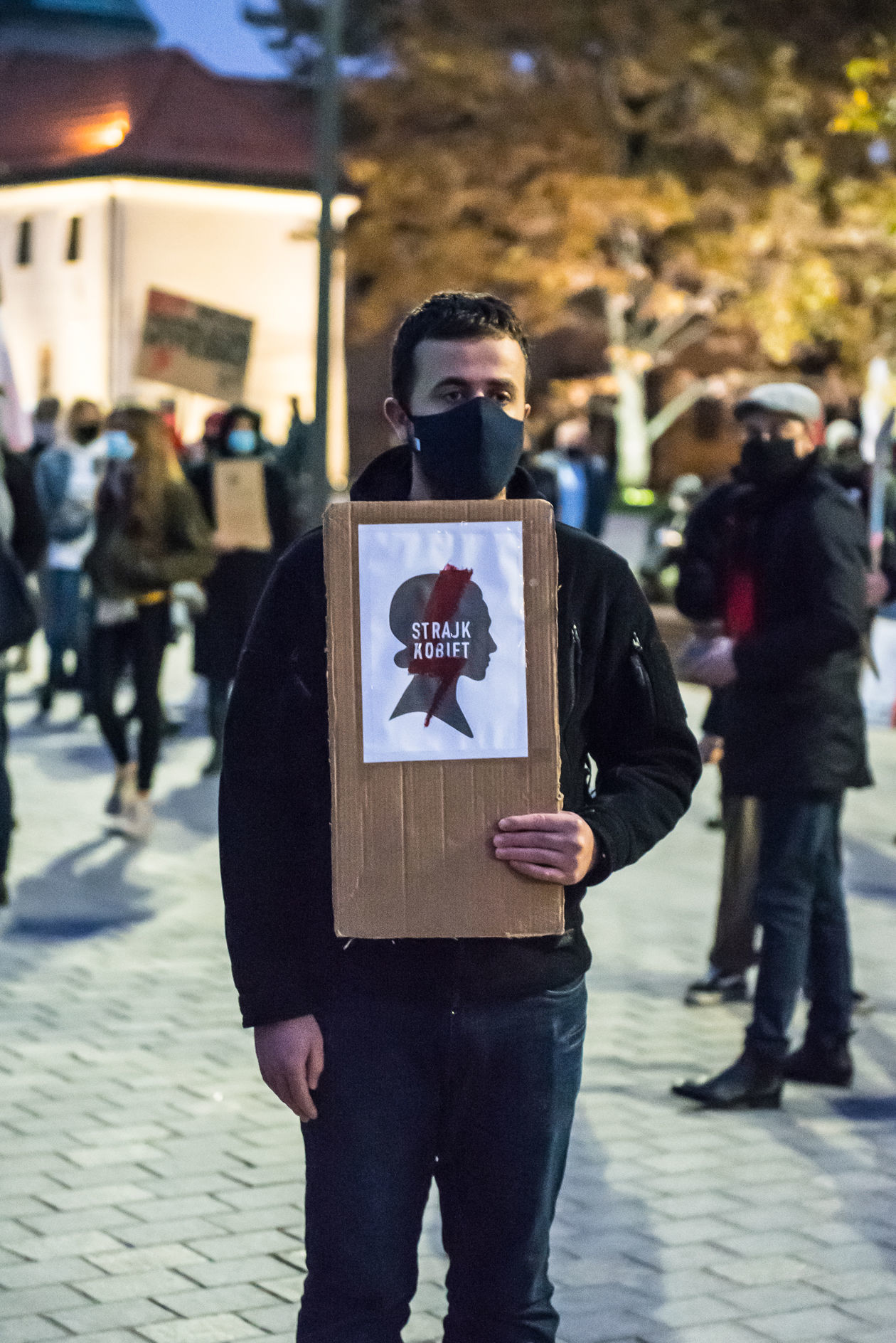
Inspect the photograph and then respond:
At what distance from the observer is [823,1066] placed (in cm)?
604

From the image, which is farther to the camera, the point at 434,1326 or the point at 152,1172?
the point at 152,1172

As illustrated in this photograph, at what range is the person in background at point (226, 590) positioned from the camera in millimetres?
11516

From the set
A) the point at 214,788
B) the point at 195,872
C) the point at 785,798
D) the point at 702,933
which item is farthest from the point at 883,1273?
the point at 214,788

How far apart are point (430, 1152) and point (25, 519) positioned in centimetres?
557

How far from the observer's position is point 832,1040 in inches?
238

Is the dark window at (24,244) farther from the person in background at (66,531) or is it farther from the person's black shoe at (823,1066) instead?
the person's black shoe at (823,1066)

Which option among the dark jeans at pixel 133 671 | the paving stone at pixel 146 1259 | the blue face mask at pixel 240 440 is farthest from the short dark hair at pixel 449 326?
the blue face mask at pixel 240 440

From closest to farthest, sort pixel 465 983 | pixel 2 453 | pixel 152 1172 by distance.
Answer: pixel 465 983 < pixel 152 1172 < pixel 2 453

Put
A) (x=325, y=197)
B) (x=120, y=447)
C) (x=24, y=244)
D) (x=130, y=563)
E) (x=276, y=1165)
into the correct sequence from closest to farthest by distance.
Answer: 1. (x=276, y=1165)
2. (x=130, y=563)
3. (x=120, y=447)
4. (x=325, y=197)
5. (x=24, y=244)

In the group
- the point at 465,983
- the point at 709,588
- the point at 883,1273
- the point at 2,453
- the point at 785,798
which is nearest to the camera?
the point at 465,983

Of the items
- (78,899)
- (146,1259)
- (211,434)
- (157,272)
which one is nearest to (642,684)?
(146,1259)

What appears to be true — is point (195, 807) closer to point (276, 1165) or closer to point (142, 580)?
point (142, 580)

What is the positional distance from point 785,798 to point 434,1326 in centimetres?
208

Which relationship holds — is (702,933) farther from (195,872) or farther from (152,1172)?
(152,1172)
